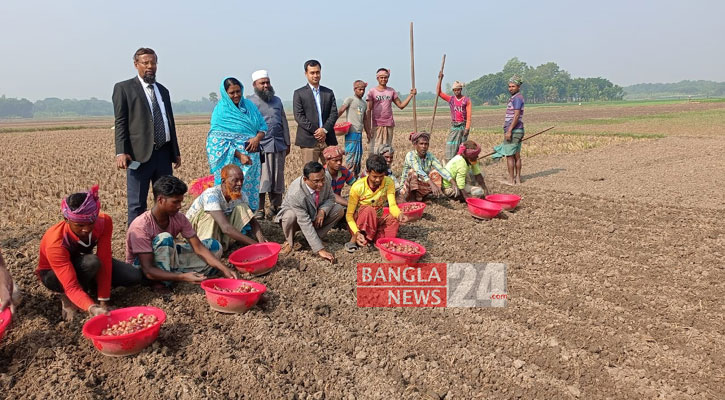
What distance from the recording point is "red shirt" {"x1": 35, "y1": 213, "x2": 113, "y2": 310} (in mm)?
3020

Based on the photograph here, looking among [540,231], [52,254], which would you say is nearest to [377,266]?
[540,231]

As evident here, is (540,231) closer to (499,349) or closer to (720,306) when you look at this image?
(720,306)

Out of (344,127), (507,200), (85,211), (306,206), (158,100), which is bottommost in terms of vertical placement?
(507,200)

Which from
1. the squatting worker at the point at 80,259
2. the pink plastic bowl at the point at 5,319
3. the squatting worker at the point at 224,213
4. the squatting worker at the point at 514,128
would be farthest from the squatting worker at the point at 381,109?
the pink plastic bowl at the point at 5,319

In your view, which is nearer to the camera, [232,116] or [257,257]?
[257,257]

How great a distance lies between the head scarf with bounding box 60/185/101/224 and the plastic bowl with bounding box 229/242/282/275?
1108 millimetres

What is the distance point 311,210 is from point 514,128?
4741 millimetres

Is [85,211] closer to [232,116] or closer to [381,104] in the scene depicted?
[232,116]

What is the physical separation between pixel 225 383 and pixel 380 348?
0.96m

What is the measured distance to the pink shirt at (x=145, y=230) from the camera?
347 cm

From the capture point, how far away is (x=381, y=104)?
22.4ft

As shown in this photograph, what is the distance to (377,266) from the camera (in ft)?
13.8

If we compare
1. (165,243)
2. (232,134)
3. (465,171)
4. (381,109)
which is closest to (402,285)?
(165,243)
